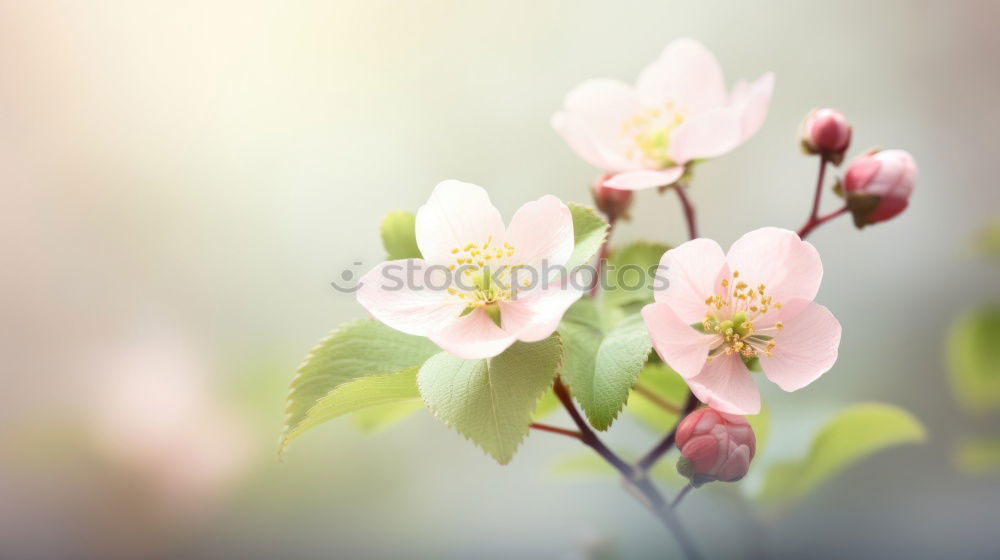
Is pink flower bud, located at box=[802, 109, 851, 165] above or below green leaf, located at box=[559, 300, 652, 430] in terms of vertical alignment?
above

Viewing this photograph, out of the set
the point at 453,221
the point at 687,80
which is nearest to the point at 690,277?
the point at 453,221

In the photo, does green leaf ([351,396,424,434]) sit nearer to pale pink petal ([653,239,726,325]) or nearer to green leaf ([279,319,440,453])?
green leaf ([279,319,440,453])

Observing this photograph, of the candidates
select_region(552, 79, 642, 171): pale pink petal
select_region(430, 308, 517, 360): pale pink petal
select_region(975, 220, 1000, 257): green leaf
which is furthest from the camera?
select_region(975, 220, 1000, 257): green leaf

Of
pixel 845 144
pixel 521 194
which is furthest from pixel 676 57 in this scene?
pixel 521 194

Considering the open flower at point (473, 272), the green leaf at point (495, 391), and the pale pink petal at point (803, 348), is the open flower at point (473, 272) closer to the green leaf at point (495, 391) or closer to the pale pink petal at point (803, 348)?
the green leaf at point (495, 391)

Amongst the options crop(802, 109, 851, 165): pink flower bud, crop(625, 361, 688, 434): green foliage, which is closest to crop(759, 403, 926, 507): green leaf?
crop(625, 361, 688, 434): green foliage

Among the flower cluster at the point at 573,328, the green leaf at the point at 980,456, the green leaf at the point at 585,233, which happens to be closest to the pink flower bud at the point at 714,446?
the flower cluster at the point at 573,328
